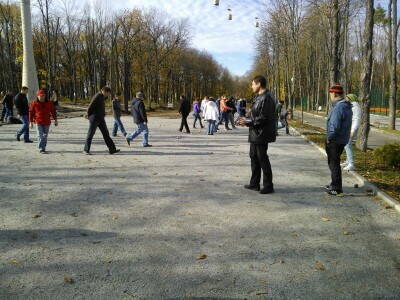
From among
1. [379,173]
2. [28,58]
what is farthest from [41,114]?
[28,58]

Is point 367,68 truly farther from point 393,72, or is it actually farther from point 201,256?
point 393,72

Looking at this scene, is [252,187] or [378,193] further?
[252,187]

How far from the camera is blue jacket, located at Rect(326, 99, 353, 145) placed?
248 inches

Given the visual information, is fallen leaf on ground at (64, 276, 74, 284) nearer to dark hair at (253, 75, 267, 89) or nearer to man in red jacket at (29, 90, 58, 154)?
dark hair at (253, 75, 267, 89)

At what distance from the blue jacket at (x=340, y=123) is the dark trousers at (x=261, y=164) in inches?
46.9

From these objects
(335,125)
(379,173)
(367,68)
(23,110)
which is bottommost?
(379,173)

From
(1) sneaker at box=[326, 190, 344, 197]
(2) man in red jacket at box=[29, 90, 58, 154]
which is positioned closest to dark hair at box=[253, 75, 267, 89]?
(1) sneaker at box=[326, 190, 344, 197]

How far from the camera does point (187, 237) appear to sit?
4449 mm

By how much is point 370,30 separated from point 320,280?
10312 millimetres

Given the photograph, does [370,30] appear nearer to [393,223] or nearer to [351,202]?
[351,202]

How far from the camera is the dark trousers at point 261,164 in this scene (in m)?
6.28

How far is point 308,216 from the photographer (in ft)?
17.4

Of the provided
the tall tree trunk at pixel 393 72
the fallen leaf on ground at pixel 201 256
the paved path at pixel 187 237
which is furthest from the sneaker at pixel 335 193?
Answer: the tall tree trunk at pixel 393 72

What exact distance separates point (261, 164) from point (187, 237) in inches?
A: 93.1
